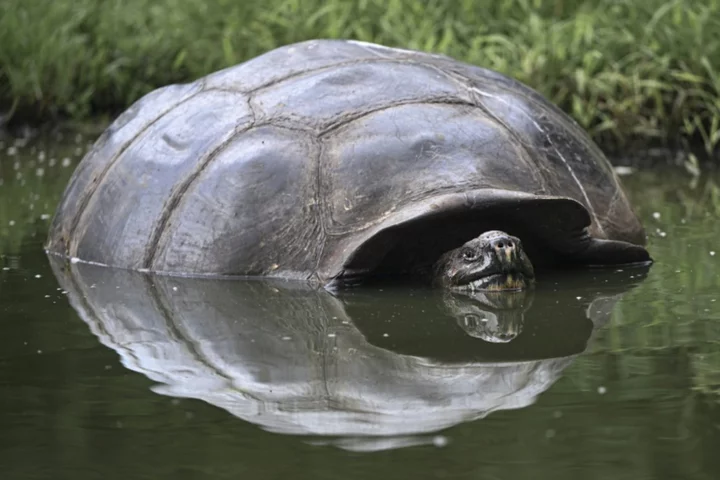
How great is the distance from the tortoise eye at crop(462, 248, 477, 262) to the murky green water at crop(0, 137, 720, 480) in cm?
17

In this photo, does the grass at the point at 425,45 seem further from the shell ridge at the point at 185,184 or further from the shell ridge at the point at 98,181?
the shell ridge at the point at 185,184

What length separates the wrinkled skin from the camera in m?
4.31

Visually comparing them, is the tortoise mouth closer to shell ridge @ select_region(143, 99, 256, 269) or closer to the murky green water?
the murky green water

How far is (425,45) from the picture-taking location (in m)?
8.59

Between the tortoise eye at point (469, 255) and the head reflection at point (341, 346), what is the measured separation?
128 mm

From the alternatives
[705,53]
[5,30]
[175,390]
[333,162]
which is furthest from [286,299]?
[5,30]

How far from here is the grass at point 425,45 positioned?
777cm

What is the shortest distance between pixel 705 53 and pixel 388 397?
531 centimetres

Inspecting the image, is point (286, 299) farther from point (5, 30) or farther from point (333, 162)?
point (5, 30)

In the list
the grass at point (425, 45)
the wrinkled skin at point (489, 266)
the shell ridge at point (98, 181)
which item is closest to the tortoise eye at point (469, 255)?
the wrinkled skin at point (489, 266)

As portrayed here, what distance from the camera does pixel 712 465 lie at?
98.9 inches

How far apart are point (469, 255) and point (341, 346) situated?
2.90 feet

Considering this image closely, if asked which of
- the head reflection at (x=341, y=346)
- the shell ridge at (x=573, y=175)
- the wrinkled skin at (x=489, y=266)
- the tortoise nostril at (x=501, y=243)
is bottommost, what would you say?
the head reflection at (x=341, y=346)

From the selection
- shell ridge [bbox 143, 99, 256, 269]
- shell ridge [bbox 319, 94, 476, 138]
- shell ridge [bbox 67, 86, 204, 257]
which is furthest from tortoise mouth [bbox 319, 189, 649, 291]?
shell ridge [bbox 67, 86, 204, 257]
